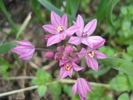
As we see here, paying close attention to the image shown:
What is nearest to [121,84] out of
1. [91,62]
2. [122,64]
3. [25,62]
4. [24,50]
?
[122,64]

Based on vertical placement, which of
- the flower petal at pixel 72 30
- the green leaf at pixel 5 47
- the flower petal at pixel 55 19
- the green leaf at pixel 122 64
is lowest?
the green leaf at pixel 122 64

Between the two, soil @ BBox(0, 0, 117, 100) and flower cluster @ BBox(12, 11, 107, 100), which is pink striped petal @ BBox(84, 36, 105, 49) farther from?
soil @ BBox(0, 0, 117, 100)

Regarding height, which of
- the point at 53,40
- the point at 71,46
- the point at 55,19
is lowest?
the point at 71,46

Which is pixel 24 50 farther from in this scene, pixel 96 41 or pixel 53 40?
pixel 96 41

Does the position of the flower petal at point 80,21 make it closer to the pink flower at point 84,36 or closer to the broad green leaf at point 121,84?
the pink flower at point 84,36

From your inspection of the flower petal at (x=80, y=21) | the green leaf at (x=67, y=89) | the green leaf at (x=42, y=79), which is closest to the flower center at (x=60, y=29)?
the flower petal at (x=80, y=21)

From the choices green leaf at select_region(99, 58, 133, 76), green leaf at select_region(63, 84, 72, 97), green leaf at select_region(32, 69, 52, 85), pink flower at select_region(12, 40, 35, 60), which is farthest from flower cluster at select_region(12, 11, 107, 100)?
green leaf at select_region(63, 84, 72, 97)

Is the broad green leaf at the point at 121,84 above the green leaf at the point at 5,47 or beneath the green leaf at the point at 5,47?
beneath

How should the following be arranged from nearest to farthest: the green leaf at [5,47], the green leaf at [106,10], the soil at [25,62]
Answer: the green leaf at [5,47], the green leaf at [106,10], the soil at [25,62]

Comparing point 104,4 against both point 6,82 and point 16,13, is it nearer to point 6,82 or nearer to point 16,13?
point 16,13

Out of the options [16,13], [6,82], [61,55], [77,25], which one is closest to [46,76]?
[61,55]

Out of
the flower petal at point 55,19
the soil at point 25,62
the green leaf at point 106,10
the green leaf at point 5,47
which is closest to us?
the flower petal at point 55,19
